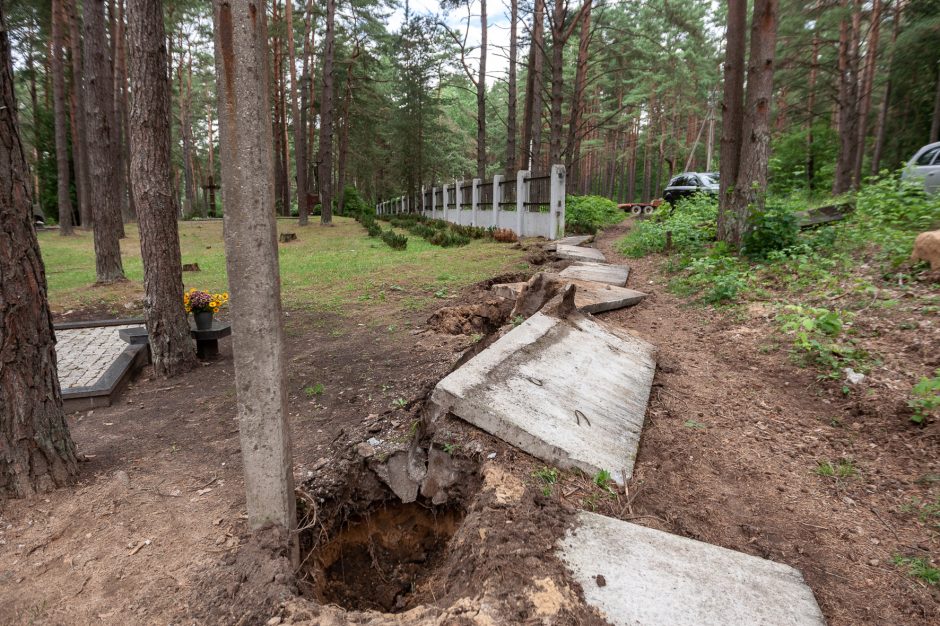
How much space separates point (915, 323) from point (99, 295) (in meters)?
9.86

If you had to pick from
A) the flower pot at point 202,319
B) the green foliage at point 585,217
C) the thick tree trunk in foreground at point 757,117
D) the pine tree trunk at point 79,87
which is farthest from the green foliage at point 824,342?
the pine tree trunk at point 79,87

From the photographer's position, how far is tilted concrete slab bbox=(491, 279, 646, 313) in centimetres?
505

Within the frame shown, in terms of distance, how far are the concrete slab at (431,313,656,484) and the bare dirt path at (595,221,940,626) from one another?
6.2 inches

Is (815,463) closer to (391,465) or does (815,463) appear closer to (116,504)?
(391,465)

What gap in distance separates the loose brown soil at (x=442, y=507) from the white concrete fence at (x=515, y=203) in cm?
921

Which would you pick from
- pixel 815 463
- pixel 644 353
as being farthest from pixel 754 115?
pixel 815 463

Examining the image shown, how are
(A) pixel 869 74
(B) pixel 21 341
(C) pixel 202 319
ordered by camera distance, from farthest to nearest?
(A) pixel 869 74 → (C) pixel 202 319 → (B) pixel 21 341

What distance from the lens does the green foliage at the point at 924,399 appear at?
276 cm

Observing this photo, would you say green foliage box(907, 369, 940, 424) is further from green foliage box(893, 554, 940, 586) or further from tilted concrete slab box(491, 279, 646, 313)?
tilted concrete slab box(491, 279, 646, 313)

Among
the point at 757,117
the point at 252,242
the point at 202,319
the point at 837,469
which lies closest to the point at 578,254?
Result: the point at 757,117

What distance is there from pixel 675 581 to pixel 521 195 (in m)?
13.3

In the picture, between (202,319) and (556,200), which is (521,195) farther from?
(202,319)

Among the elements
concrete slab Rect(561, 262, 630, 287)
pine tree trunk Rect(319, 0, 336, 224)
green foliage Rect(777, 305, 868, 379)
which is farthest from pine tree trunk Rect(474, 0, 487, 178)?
green foliage Rect(777, 305, 868, 379)

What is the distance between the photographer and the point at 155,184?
4.41 metres
